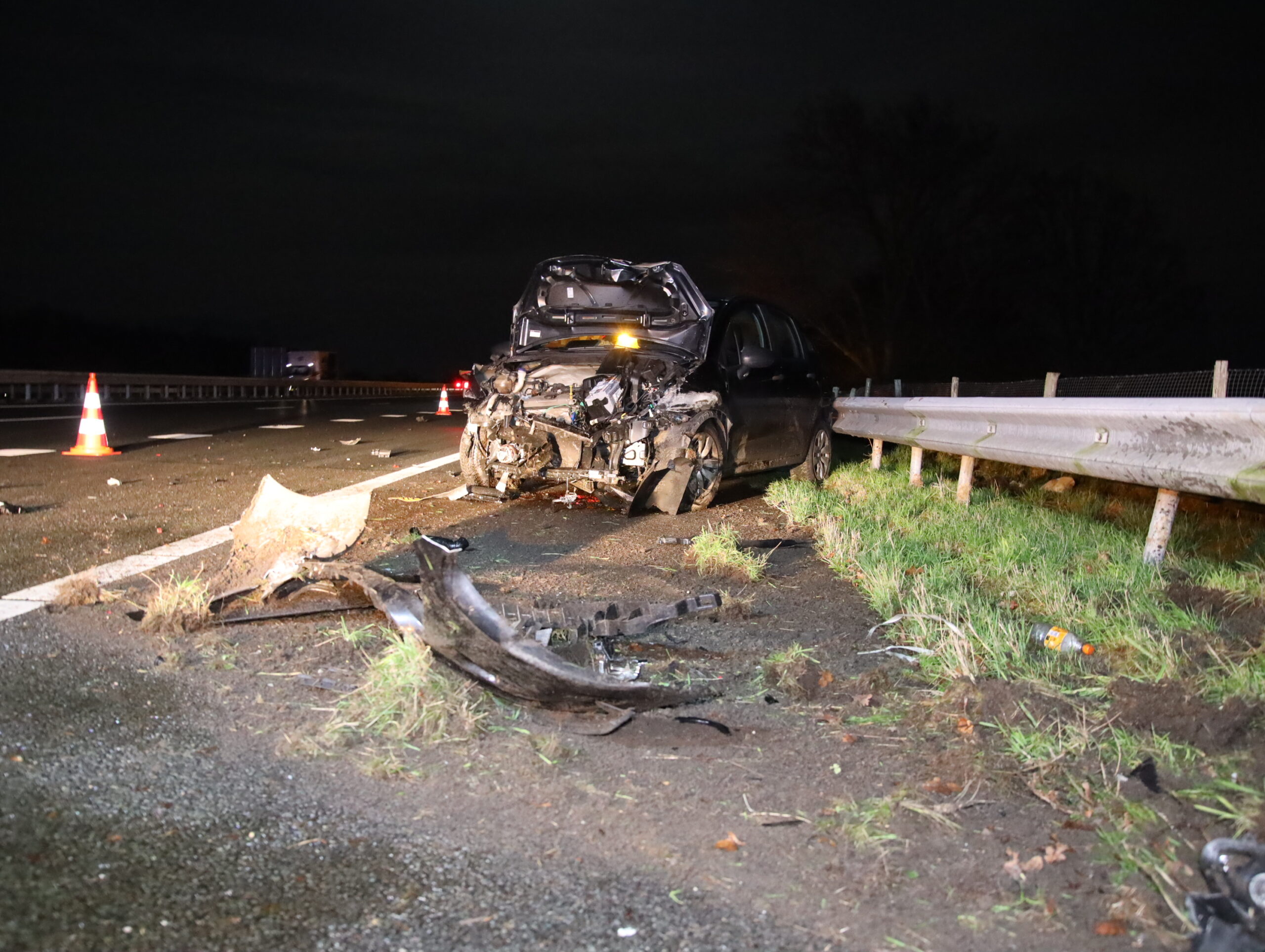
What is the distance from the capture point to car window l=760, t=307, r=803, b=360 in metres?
10.2

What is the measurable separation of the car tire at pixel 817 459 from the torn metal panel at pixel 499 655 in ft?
23.0

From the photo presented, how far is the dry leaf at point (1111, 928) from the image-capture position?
237 cm

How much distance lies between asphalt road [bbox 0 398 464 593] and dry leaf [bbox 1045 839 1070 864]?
4.65m

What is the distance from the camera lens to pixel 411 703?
3.53 meters

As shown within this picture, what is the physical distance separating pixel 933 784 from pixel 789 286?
3423 centimetres

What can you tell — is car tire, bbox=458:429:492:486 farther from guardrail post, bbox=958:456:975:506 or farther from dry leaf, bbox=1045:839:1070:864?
dry leaf, bbox=1045:839:1070:864

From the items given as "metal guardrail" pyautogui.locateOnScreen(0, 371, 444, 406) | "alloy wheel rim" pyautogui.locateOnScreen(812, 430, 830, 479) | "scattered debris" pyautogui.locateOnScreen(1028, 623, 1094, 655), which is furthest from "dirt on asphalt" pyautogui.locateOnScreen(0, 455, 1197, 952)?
"metal guardrail" pyautogui.locateOnScreen(0, 371, 444, 406)

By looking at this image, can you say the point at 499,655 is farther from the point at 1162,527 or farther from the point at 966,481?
the point at 966,481

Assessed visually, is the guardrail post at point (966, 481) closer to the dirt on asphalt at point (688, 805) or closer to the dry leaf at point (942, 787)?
the dirt on asphalt at point (688, 805)

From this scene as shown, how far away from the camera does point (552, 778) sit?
316cm

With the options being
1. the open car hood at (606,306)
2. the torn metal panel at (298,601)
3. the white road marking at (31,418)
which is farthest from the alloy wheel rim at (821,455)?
the white road marking at (31,418)

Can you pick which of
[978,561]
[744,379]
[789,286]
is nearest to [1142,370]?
[789,286]

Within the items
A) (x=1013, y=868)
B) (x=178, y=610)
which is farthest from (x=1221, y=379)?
(x=178, y=610)

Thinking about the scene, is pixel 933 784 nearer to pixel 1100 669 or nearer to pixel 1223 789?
pixel 1223 789
